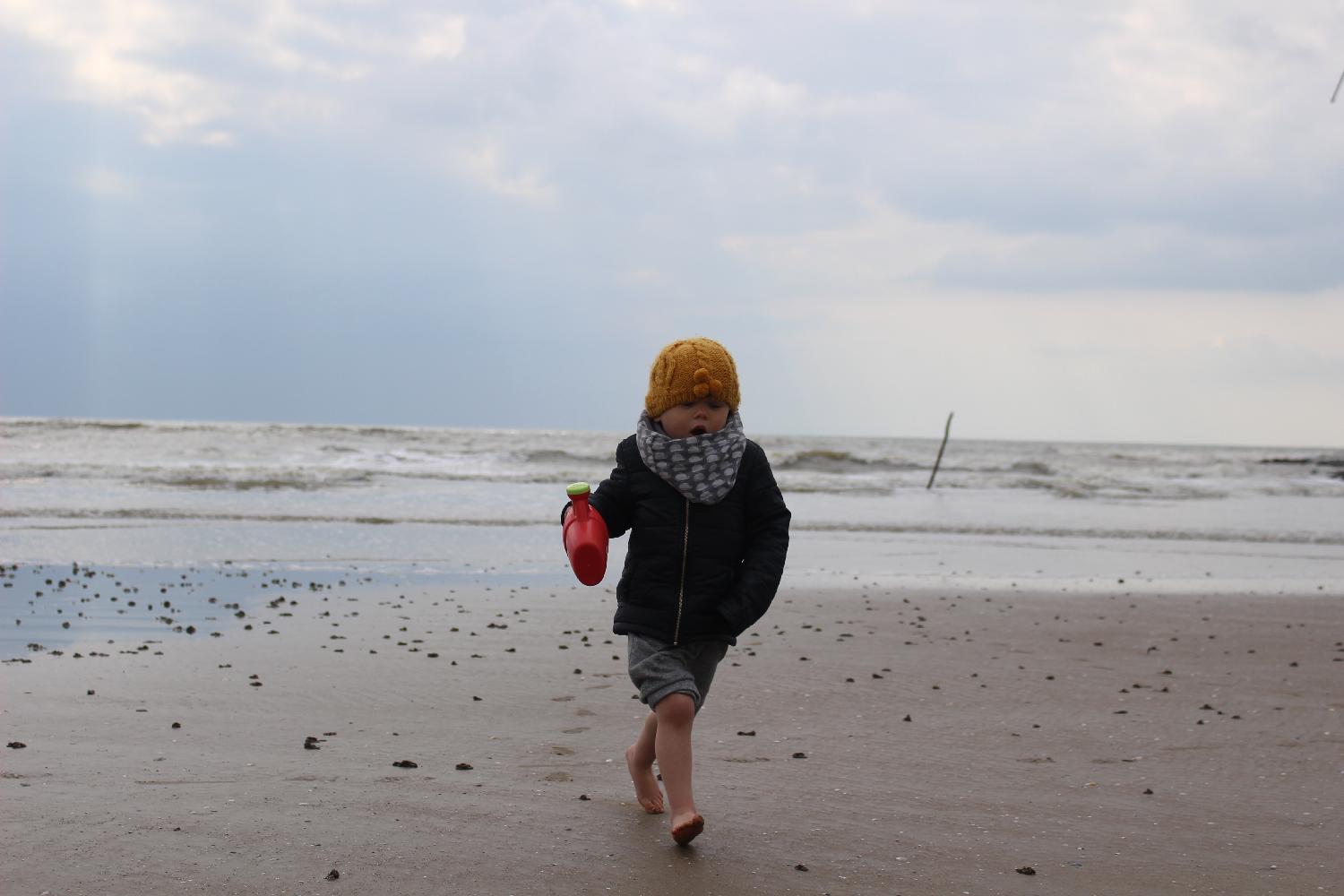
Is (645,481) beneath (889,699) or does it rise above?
above

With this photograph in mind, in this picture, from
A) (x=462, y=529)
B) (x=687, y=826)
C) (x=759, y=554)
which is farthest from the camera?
(x=462, y=529)

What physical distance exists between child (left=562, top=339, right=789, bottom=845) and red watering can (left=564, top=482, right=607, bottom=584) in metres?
0.08

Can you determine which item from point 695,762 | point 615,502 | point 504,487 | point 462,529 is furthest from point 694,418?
point 504,487

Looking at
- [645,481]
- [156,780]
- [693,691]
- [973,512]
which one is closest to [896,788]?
[693,691]

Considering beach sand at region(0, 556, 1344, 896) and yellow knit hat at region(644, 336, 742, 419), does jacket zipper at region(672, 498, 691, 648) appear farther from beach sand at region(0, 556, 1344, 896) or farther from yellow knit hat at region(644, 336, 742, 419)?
beach sand at region(0, 556, 1344, 896)

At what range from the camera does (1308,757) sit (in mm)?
5914

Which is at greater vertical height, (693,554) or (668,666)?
(693,554)

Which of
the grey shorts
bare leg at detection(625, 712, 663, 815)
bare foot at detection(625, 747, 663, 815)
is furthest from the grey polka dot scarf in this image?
bare foot at detection(625, 747, 663, 815)

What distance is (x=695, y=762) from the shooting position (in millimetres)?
5609

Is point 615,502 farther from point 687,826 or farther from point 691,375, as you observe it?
point 687,826

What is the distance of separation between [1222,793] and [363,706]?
4459mm

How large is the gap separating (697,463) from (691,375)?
326 mm

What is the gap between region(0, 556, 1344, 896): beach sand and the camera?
4051 mm

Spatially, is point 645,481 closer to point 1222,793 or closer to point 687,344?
point 687,344
